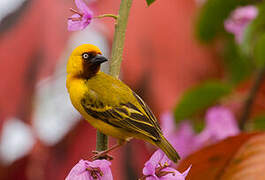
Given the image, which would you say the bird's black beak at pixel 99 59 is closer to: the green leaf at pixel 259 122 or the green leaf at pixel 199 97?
the green leaf at pixel 199 97

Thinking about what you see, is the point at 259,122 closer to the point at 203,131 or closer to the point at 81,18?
the point at 203,131

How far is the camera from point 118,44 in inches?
31.7

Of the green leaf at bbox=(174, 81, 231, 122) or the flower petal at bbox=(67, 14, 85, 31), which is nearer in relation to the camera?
the flower petal at bbox=(67, 14, 85, 31)

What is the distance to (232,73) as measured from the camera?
1866 millimetres

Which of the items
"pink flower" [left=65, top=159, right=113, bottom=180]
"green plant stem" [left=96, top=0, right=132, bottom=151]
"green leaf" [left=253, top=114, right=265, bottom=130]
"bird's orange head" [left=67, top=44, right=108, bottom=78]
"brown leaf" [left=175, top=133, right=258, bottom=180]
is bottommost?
"green leaf" [left=253, top=114, right=265, bottom=130]

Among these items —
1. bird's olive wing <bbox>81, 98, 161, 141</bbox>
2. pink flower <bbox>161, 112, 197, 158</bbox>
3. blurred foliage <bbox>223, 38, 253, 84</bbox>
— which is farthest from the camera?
blurred foliage <bbox>223, 38, 253, 84</bbox>

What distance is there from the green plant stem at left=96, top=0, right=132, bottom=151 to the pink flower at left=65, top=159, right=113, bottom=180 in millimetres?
28

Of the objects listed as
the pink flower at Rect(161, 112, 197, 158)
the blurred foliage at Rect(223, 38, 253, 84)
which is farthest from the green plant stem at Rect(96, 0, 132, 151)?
the blurred foliage at Rect(223, 38, 253, 84)

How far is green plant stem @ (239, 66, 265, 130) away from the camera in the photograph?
1378 mm

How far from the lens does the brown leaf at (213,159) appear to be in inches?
40.4

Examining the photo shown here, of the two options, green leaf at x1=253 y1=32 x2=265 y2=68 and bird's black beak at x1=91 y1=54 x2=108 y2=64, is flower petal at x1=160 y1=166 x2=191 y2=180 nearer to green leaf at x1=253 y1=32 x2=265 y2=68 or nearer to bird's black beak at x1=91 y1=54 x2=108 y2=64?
bird's black beak at x1=91 y1=54 x2=108 y2=64

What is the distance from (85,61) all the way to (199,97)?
0.55m

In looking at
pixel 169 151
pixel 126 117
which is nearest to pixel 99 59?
pixel 126 117

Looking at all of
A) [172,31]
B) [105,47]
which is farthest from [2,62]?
[172,31]
